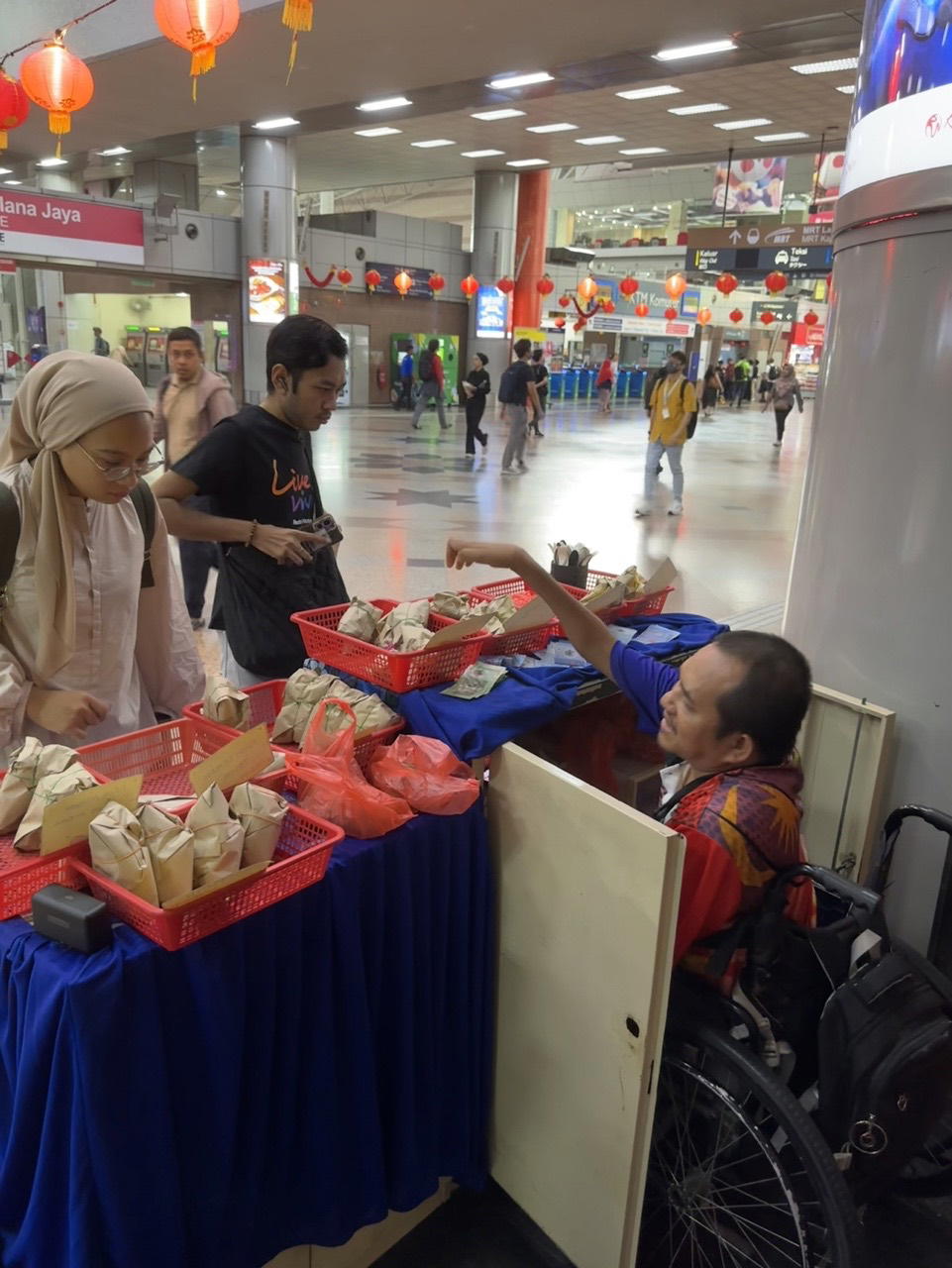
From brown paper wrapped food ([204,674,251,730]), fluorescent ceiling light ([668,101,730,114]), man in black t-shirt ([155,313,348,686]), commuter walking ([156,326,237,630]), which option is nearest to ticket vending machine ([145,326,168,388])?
fluorescent ceiling light ([668,101,730,114])

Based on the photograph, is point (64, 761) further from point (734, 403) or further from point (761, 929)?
point (734, 403)

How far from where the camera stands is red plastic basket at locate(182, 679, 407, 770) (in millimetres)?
1719

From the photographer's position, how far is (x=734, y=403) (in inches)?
1312

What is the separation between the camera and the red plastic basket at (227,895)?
121 centimetres

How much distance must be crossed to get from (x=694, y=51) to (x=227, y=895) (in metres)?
11.1

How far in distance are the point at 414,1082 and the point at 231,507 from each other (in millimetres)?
1509

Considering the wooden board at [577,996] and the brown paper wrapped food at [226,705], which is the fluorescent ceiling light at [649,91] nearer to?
the brown paper wrapped food at [226,705]

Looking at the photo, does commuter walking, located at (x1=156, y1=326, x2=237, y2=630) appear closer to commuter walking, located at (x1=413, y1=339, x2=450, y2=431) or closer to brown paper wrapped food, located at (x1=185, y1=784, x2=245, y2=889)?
brown paper wrapped food, located at (x1=185, y1=784, x2=245, y2=889)

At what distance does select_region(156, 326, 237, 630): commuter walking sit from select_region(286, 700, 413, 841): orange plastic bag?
346 cm

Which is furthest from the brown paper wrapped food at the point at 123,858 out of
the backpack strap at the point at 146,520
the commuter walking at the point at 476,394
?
the commuter walking at the point at 476,394

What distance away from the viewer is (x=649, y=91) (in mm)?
12352

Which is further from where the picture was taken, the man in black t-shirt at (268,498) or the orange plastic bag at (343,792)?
the man in black t-shirt at (268,498)

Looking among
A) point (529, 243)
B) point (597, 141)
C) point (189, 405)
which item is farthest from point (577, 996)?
point (529, 243)

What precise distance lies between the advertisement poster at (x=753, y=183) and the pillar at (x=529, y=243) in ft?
13.7
